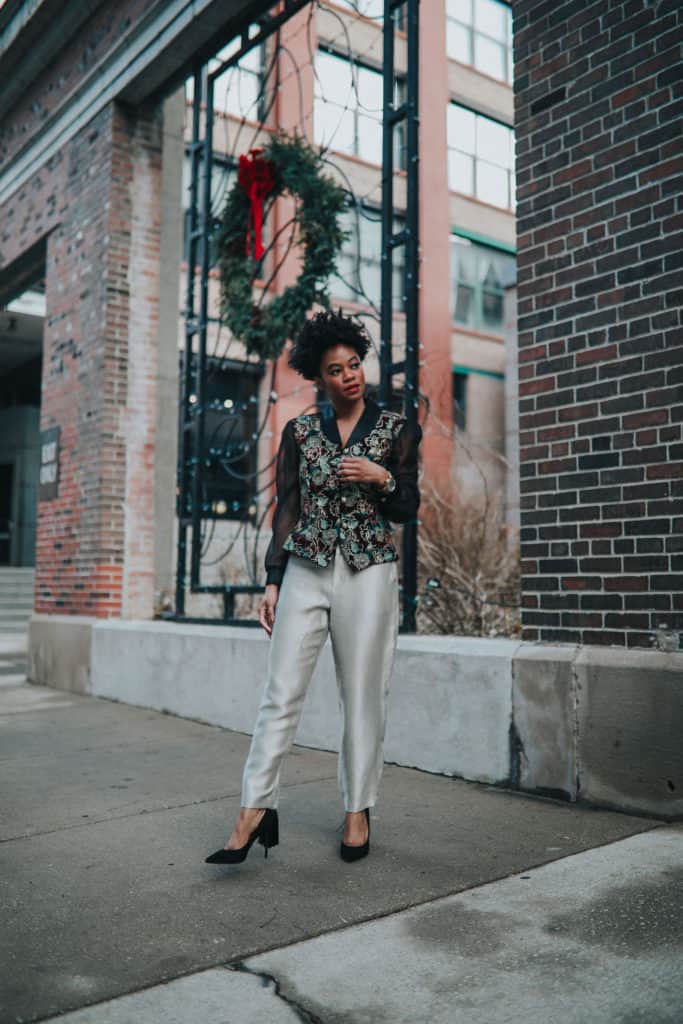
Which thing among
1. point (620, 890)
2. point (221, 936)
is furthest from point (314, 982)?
point (620, 890)

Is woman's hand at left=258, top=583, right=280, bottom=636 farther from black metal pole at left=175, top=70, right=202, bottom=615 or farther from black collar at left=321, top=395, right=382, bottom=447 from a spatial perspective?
black metal pole at left=175, top=70, right=202, bottom=615

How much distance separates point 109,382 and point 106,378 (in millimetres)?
42

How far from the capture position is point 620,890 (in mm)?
2832

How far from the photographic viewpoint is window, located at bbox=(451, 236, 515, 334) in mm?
22438

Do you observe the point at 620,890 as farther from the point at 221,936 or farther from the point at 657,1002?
the point at 221,936

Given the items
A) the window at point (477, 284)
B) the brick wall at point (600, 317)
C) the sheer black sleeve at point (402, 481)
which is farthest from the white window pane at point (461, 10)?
the sheer black sleeve at point (402, 481)

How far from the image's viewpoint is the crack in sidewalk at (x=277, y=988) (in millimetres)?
2059

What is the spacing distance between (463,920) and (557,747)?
1.50 m

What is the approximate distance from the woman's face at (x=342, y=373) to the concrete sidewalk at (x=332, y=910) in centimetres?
169

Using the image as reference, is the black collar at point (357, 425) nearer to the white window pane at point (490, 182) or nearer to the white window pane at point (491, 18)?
the white window pane at point (490, 182)

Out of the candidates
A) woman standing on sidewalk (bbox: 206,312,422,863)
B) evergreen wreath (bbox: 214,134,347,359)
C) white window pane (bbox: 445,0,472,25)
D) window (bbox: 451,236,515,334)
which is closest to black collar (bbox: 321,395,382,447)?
woman standing on sidewalk (bbox: 206,312,422,863)

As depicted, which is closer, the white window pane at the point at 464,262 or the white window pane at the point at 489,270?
the white window pane at the point at 464,262

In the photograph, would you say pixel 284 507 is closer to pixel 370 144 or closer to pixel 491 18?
pixel 370 144

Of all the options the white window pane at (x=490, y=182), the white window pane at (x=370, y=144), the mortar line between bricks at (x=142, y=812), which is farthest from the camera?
the white window pane at (x=490, y=182)
